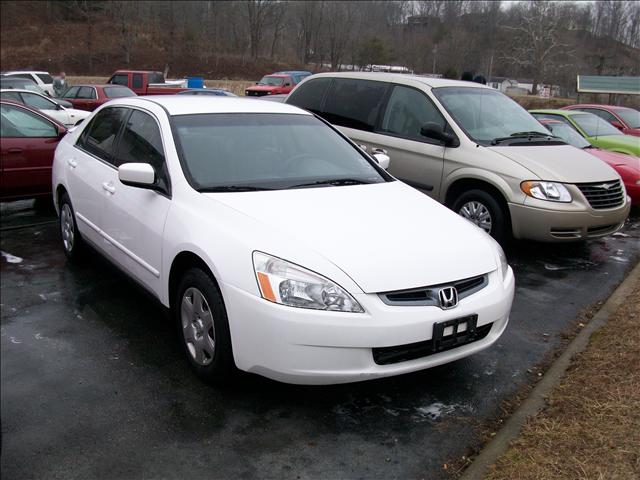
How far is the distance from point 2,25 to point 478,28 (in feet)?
161

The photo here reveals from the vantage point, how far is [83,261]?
17.7 ft

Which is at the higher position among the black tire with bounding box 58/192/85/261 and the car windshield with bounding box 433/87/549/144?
the car windshield with bounding box 433/87/549/144

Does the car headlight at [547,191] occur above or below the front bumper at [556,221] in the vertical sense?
above

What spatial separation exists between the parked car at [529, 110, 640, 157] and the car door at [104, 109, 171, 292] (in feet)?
26.1

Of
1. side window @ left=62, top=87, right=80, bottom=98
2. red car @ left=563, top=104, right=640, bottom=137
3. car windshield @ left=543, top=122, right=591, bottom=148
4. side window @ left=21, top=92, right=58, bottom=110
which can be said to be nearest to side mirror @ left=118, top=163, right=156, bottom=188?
car windshield @ left=543, top=122, right=591, bottom=148

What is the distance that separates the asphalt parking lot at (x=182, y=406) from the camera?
2748 millimetres

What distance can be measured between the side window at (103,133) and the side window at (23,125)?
228 centimetres

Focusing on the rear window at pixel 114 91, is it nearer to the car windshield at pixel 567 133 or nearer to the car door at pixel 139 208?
the car windshield at pixel 567 133

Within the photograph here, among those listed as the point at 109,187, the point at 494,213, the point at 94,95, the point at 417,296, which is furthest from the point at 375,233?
the point at 94,95

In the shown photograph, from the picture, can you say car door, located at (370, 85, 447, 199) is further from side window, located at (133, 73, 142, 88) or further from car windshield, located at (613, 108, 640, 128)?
side window, located at (133, 73, 142, 88)

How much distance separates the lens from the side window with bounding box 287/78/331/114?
7910 millimetres

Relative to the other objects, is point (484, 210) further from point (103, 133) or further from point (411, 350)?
point (103, 133)

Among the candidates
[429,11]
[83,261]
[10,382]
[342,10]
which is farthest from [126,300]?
[342,10]

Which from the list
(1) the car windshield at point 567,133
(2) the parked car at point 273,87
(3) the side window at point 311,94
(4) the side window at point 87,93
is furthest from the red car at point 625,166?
(2) the parked car at point 273,87
